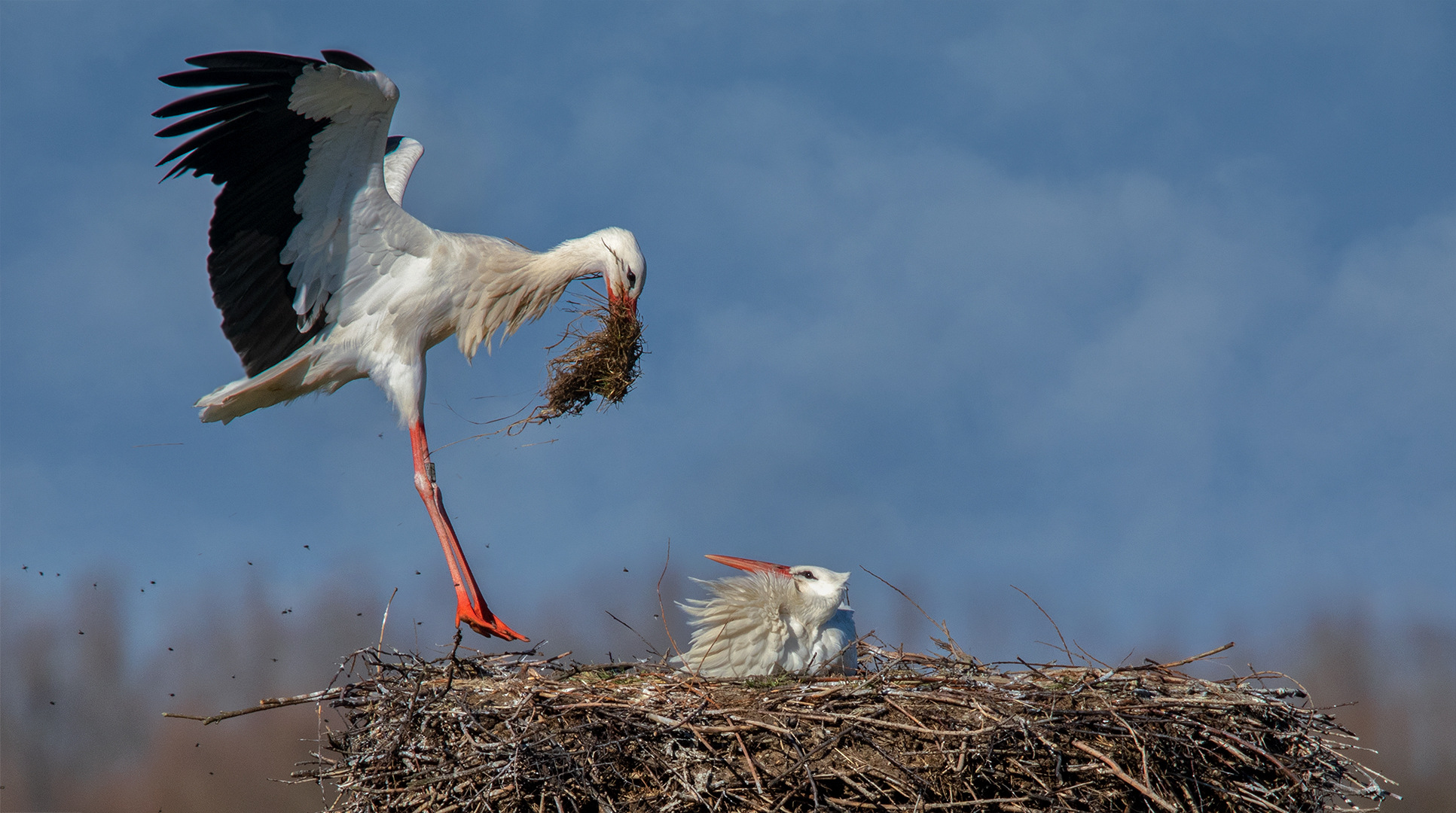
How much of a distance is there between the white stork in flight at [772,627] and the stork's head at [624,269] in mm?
1510

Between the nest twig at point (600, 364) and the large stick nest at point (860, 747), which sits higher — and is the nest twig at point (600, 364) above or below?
above

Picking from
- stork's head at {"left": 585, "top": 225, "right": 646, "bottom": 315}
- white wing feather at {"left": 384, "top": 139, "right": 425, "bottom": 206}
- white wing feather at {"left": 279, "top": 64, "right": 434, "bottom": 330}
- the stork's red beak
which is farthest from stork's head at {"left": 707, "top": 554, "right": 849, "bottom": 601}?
white wing feather at {"left": 384, "top": 139, "right": 425, "bottom": 206}

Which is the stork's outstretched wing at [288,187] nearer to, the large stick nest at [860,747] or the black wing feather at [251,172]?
the black wing feather at [251,172]

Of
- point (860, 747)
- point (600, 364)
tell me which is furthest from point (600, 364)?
point (860, 747)

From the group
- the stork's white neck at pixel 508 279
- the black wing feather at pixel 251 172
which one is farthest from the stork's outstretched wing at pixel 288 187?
the stork's white neck at pixel 508 279

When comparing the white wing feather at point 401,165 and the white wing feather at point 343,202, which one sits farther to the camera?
the white wing feather at point 401,165

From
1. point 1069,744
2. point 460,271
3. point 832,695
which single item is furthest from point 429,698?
point 460,271

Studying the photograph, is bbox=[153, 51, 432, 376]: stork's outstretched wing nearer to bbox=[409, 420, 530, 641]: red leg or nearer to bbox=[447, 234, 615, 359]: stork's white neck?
bbox=[447, 234, 615, 359]: stork's white neck

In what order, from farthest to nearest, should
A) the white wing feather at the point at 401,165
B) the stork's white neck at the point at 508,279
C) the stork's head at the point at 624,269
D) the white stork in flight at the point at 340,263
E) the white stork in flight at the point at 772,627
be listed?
the white wing feather at the point at 401,165, the stork's white neck at the point at 508,279, the stork's head at the point at 624,269, the white stork in flight at the point at 340,263, the white stork in flight at the point at 772,627

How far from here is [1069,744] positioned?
125 inches

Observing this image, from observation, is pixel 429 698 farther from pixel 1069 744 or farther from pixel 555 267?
pixel 555 267

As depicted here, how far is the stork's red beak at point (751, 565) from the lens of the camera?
4.39m

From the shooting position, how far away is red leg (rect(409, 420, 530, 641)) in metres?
4.69

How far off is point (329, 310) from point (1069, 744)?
142 inches
